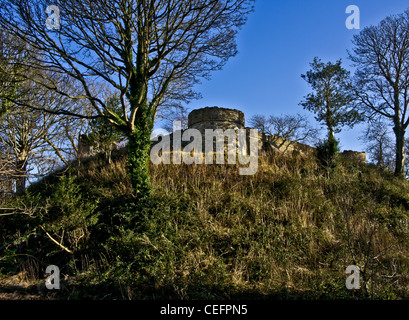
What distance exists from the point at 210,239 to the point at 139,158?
3452mm

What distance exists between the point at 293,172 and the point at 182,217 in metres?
5.36

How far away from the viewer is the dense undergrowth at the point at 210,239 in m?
4.34

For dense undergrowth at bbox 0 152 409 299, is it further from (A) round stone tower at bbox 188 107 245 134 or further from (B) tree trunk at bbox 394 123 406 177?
(B) tree trunk at bbox 394 123 406 177

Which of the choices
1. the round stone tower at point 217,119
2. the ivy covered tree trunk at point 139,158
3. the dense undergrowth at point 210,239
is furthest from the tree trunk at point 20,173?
the round stone tower at point 217,119

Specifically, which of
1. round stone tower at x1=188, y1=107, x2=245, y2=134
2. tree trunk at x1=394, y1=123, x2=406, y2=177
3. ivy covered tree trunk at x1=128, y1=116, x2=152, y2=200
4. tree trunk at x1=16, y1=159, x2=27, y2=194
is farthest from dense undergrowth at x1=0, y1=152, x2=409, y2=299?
tree trunk at x1=394, y1=123, x2=406, y2=177

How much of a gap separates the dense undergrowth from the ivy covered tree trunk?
363 mm

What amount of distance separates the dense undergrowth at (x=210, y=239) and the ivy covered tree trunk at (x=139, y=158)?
0.36m

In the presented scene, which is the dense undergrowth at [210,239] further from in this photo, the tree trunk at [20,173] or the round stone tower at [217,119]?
the round stone tower at [217,119]

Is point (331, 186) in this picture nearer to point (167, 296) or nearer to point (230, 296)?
point (230, 296)

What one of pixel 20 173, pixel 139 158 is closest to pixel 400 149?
pixel 139 158

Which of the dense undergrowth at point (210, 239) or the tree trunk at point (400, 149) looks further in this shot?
the tree trunk at point (400, 149)

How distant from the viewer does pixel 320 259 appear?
5.26m

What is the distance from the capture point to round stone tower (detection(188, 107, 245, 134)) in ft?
43.4
